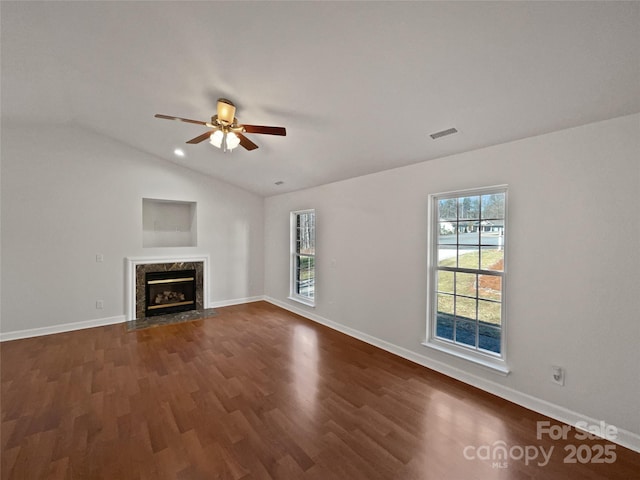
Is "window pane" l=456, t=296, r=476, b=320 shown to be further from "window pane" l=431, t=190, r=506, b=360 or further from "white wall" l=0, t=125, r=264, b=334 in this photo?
"white wall" l=0, t=125, r=264, b=334

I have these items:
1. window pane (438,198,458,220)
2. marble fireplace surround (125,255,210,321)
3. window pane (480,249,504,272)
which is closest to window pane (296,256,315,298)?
marble fireplace surround (125,255,210,321)

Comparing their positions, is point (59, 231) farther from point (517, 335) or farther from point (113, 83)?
point (517, 335)

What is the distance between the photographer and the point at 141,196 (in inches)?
185

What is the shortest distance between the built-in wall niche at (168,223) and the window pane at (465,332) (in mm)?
4904

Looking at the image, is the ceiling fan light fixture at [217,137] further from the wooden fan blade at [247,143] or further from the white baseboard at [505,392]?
the white baseboard at [505,392]

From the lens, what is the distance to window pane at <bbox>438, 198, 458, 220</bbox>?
9.63 ft

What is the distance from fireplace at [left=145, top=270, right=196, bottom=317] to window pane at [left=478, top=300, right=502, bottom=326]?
5.02 metres

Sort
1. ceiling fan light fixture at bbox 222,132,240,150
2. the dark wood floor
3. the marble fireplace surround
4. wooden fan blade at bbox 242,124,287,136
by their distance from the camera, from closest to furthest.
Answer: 1. the dark wood floor
2. wooden fan blade at bbox 242,124,287,136
3. ceiling fan light fixture at bbox 222,132,240,150
4. the marble fireplace surround

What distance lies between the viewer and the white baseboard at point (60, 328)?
374 cm

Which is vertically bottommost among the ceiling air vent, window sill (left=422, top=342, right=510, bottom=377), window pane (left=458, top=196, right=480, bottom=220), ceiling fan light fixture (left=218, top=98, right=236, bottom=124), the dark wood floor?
the dark wood floor

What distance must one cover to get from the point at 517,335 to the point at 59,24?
4.68 metres

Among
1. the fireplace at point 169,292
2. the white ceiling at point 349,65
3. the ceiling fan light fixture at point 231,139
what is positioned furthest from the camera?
the fireplace at point 169,292

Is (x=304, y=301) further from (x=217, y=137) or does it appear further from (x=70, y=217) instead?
(x=70, y=217)

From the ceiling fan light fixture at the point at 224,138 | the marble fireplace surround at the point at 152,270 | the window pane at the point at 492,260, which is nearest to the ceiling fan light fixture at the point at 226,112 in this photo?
the ceiling fan light fixture at the point at 224,138
